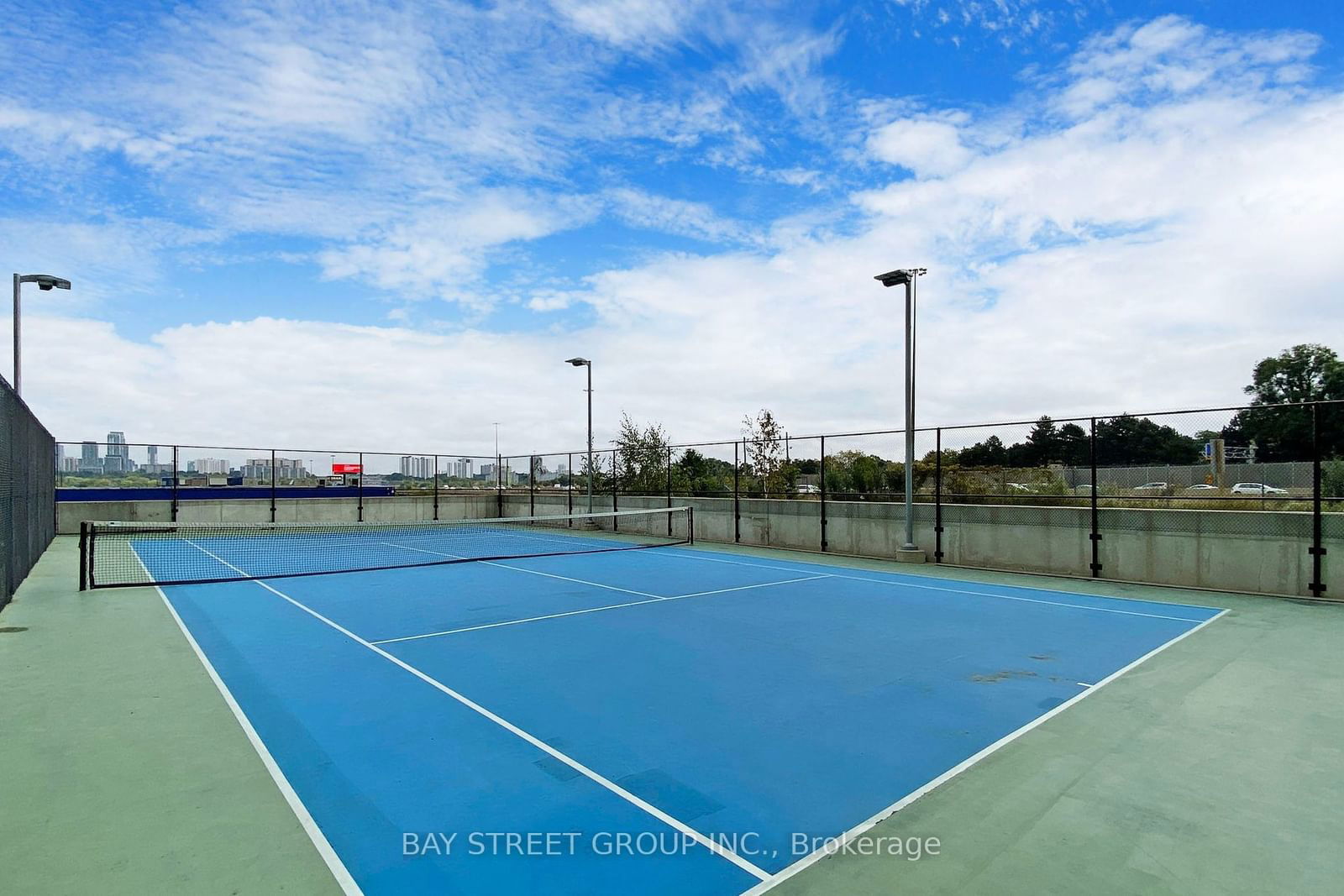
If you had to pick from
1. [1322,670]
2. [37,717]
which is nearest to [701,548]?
[1322,670]

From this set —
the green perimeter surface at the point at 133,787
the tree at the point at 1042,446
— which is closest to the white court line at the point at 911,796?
the green perimeter surface at the point at 133,787

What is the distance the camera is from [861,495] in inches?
695

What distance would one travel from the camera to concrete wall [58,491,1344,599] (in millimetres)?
11164

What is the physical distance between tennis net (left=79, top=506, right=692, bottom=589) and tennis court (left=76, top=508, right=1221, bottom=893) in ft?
3.31

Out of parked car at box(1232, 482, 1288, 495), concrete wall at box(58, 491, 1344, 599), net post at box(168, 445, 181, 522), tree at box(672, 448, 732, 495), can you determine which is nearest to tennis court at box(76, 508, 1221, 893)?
concrete wall at box(58, 491, 1344, 599)

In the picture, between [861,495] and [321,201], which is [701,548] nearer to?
[861,495]

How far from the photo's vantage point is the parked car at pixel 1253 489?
11.9 m

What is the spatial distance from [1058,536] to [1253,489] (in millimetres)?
3141

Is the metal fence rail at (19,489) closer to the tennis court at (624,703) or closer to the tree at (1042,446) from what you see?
the tennis court at (624,703)

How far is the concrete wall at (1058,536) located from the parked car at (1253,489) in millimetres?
699

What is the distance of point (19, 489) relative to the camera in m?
10.6

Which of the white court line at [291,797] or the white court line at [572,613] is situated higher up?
the white court line at [291,797]

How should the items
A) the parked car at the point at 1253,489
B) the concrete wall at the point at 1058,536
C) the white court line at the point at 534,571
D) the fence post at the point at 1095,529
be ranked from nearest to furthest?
the concrete wall at the point at 1058,536, the white court line at the point at 534,571, the parked car at the point at 1253,489, the fence post at the point at 1095,529

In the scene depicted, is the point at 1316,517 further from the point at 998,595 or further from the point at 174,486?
the point at 174,486
